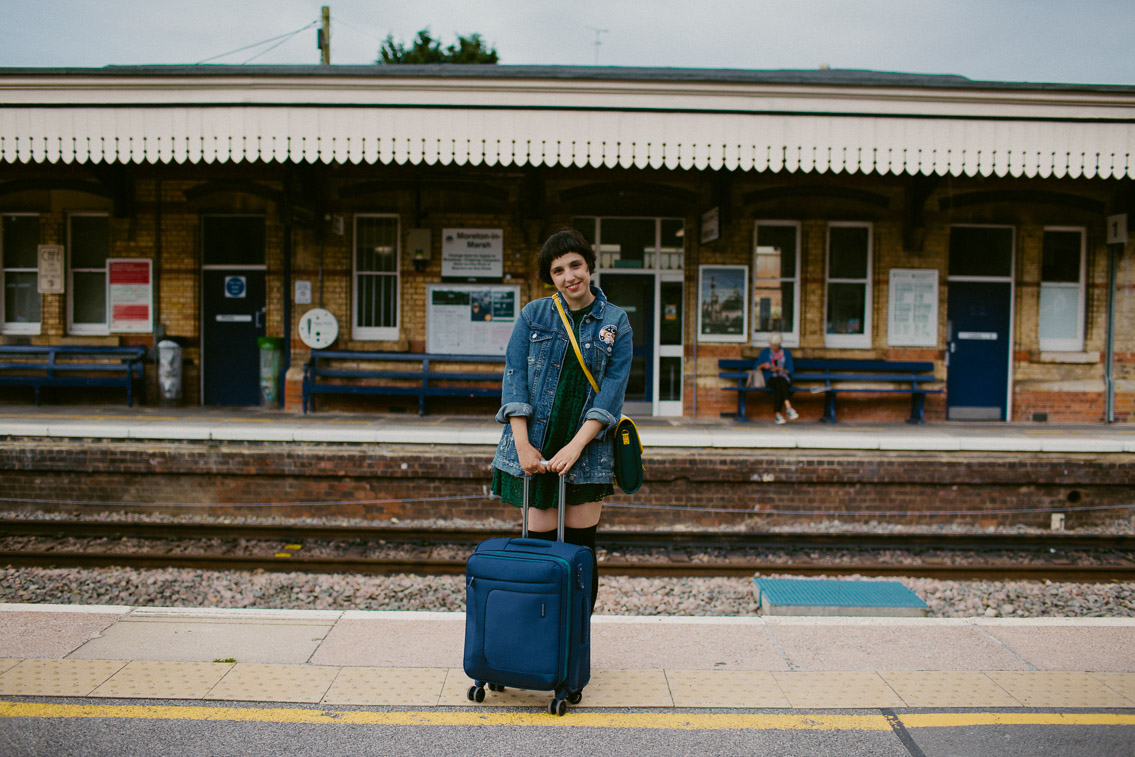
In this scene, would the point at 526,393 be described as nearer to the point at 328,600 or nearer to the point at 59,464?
the point at 328,600

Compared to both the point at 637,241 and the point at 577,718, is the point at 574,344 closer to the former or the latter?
the point at 577,718

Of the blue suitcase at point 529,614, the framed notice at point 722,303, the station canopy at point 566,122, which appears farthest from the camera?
the framed notice at point 722,303

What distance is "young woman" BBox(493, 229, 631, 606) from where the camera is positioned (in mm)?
3051

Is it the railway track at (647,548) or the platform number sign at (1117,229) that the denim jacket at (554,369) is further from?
the platform number sign at (1117,229)

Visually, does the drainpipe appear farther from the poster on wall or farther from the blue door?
the poster on wall

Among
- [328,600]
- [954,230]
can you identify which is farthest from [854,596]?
[954,230]

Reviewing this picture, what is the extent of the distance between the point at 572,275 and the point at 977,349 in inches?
416

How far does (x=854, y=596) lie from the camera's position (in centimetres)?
484

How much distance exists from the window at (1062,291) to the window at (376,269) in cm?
1016

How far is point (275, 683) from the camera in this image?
3.19 m

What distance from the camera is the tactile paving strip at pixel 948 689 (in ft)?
10.1

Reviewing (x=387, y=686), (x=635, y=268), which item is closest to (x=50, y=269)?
(x=635, y=268)

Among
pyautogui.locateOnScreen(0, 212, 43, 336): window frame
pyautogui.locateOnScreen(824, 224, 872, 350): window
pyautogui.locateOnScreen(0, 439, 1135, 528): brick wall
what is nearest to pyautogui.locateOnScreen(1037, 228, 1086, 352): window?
pyautogui.locateOnScreen(824, 224, 872, 350): window

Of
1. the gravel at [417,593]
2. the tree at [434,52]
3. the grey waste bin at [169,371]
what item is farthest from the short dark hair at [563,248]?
the tree at [434,52]
